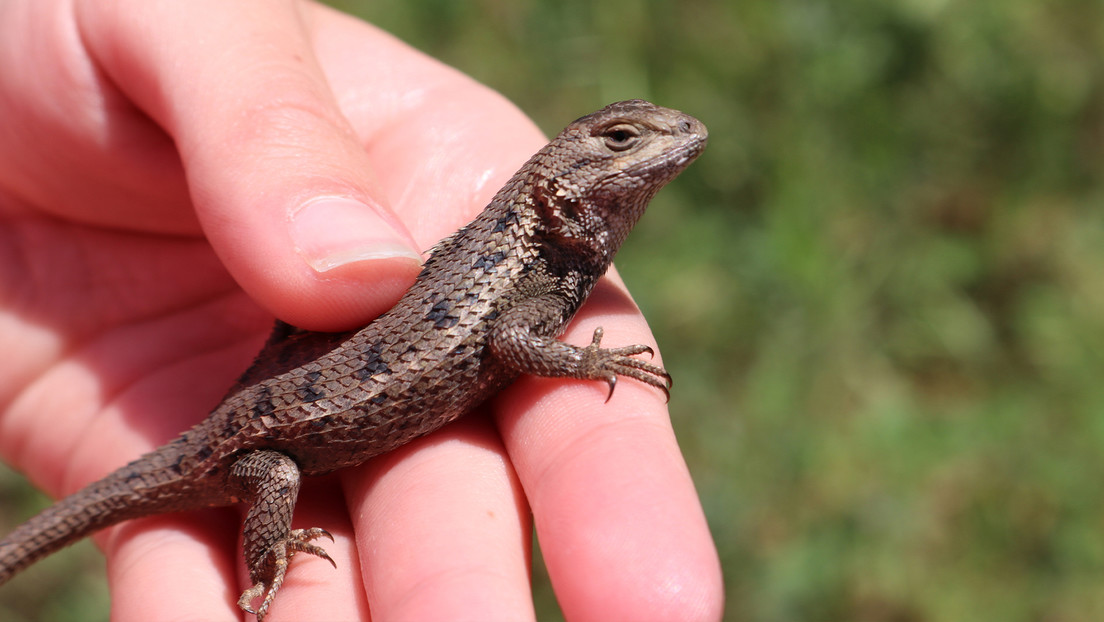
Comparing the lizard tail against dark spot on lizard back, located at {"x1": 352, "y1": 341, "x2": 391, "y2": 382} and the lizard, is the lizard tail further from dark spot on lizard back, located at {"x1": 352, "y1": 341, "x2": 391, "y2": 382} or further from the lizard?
dark spot on lizard back, located at {"x1": 352, "y1": 341, "x2": 391, "y2": 382}

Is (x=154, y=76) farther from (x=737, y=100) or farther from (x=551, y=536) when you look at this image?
(x=737, y=100)

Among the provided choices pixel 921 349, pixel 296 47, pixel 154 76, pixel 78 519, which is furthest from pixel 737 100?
pixel 78 519

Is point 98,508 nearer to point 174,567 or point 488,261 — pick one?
point 174,567

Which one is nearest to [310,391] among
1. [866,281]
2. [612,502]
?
[612,502]

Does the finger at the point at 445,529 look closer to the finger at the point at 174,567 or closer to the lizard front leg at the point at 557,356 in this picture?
the lizard front leg at the point at 557,356

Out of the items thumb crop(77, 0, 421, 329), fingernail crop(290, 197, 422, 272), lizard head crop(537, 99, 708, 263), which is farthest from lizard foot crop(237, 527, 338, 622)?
lizard head crop(537, 99, 708, 263)

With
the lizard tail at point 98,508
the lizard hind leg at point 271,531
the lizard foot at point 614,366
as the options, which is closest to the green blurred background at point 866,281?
the lizard tail at point 98,508

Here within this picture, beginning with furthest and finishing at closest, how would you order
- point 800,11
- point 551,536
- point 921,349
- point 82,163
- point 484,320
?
point 800,11 → point 921,349 → point 82,163 → point 484,320 → point 551,536
